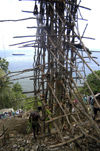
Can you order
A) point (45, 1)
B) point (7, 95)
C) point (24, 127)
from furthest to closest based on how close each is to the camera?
1. point (7, 95)
2. point (24, 127)
3. point (45, 1)

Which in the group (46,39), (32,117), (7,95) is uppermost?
(46,39)

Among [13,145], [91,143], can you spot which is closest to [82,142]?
[91,143]

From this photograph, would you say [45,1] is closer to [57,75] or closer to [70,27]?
[70,27]

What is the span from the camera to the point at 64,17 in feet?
19.4

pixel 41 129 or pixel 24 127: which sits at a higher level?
pixel 41 129

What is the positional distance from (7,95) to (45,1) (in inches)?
526

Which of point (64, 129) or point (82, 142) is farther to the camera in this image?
point (64, 129)

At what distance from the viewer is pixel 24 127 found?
7.88 metres

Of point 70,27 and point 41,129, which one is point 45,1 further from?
point 41,129

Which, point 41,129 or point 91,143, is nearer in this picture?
point 91,143

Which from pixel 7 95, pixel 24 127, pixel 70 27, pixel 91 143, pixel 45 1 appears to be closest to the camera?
pixel 91 143

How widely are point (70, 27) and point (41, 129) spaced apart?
4.26 metres

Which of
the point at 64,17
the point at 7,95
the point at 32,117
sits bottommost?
the point at 7,95

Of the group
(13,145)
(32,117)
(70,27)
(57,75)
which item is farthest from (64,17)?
(13,145)
